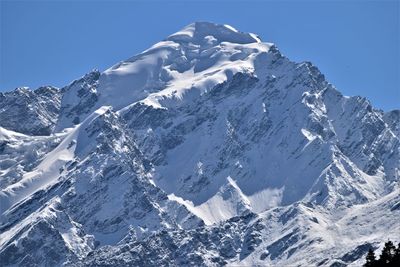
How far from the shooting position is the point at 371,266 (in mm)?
181500

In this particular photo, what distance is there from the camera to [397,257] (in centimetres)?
17875

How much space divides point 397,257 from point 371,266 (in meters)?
4.58
